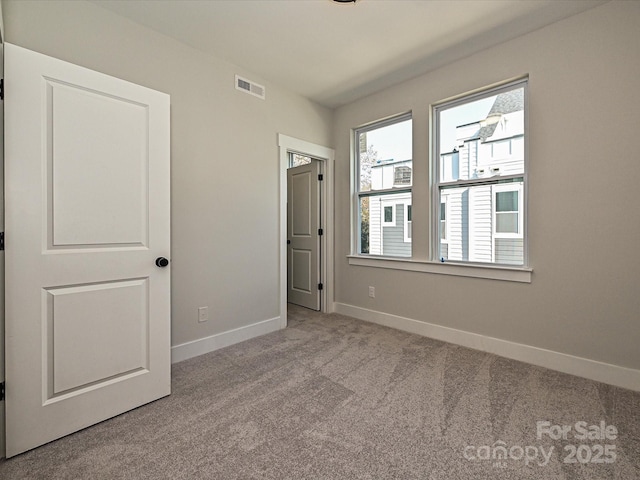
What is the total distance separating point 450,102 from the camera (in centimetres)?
305

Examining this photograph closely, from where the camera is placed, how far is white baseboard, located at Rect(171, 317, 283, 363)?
263 cm

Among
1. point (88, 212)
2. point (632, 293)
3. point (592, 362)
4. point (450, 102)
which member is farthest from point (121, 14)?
point (592, 362)

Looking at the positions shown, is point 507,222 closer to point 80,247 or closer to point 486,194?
point 486,194

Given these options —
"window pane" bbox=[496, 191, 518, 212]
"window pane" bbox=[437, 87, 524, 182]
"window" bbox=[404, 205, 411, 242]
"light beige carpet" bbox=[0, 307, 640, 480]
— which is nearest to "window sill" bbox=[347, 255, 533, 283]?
"window" bbox=[404, 205, 411, 242]

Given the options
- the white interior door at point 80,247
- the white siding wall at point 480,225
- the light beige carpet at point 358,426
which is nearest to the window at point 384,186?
the white siding wall at point 480,225

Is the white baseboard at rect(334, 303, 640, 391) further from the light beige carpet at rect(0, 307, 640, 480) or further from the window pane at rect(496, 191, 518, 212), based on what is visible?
the window pane at rect(496, 191, 518, 212)

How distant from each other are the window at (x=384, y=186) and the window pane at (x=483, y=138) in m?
0.42

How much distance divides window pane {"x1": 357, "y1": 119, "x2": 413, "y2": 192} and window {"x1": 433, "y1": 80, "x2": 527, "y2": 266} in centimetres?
37

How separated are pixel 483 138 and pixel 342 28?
1605mm

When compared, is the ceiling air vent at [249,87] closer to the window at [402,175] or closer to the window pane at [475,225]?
the window at [402,175]

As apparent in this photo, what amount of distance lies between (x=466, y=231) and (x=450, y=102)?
1.31 meters

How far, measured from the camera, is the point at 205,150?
2799mm

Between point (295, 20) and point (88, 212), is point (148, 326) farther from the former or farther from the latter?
point (295, 20)

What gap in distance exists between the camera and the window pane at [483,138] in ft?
8.71
